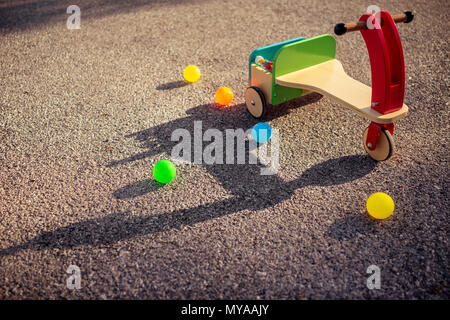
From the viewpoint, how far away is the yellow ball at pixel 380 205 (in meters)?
2.89

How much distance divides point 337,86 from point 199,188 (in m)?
1.62

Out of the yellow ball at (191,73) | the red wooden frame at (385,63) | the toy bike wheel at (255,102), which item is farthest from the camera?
the yellow ball at (191,73)

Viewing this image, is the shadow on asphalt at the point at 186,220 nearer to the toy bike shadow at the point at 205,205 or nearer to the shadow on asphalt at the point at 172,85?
the toy bike shadow at the point at 205,205

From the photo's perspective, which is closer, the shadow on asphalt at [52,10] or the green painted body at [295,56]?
the green painted body at [295,56]

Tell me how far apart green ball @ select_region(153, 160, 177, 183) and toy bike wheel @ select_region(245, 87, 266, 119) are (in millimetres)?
1191

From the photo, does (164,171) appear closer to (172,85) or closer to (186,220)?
(186,220)

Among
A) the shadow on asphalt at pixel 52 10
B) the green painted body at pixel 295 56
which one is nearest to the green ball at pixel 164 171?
the green painted body at pixel 295 56

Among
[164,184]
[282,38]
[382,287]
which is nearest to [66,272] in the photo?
[164,184]

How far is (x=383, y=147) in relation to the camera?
133 inches

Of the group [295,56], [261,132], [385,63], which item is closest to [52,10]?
[295,56]

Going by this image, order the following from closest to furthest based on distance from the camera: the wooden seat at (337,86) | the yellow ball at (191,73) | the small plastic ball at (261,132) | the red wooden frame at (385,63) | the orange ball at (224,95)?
the red wooden frame at (385,63)
the wooden seat at (337,86)
the small plastic ball at (261,132)
the orange ball at (224,95)
the yellow ball at (191,73)

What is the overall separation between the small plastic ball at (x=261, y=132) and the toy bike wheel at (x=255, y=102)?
26cm

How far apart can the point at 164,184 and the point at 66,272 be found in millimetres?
1070

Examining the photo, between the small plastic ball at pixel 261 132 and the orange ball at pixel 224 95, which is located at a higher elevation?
the orange ball at pixel 224 95
